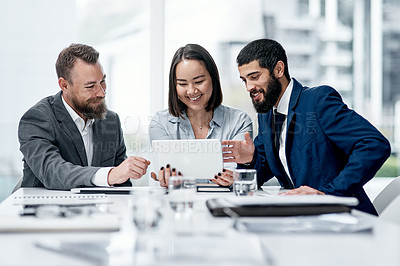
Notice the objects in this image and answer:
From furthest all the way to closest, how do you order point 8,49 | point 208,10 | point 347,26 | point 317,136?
point 347,26
point 208,10
point 8,49
point 317,136

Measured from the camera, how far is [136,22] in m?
4.11

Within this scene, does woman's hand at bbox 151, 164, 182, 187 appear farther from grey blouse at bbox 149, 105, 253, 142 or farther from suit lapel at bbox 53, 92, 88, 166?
grey blouse at bbox 149, 105, 253, 142

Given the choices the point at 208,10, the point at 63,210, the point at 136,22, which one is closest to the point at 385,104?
the point at 208,10

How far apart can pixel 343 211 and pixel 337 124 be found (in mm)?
952

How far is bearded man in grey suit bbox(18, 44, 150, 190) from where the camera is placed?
2.09 metres

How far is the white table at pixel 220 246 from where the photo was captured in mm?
844

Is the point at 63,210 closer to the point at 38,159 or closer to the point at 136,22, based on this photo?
the point at 38,159

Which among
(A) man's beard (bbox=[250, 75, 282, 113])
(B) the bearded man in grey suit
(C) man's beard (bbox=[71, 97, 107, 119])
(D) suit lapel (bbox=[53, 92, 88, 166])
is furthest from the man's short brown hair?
(A) man's beard (bbox=[250, 75, 282, 113])

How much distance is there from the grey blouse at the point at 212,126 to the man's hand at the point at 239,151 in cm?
34

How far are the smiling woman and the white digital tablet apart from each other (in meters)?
0.60

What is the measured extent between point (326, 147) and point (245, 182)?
75 cm

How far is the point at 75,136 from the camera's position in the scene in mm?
2283

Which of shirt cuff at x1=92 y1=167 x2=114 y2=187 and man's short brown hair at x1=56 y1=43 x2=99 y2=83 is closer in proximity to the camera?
shirt cuff at x1=92 y1=167 x2=114 y2=187

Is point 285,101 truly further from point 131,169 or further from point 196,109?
point 131,169
